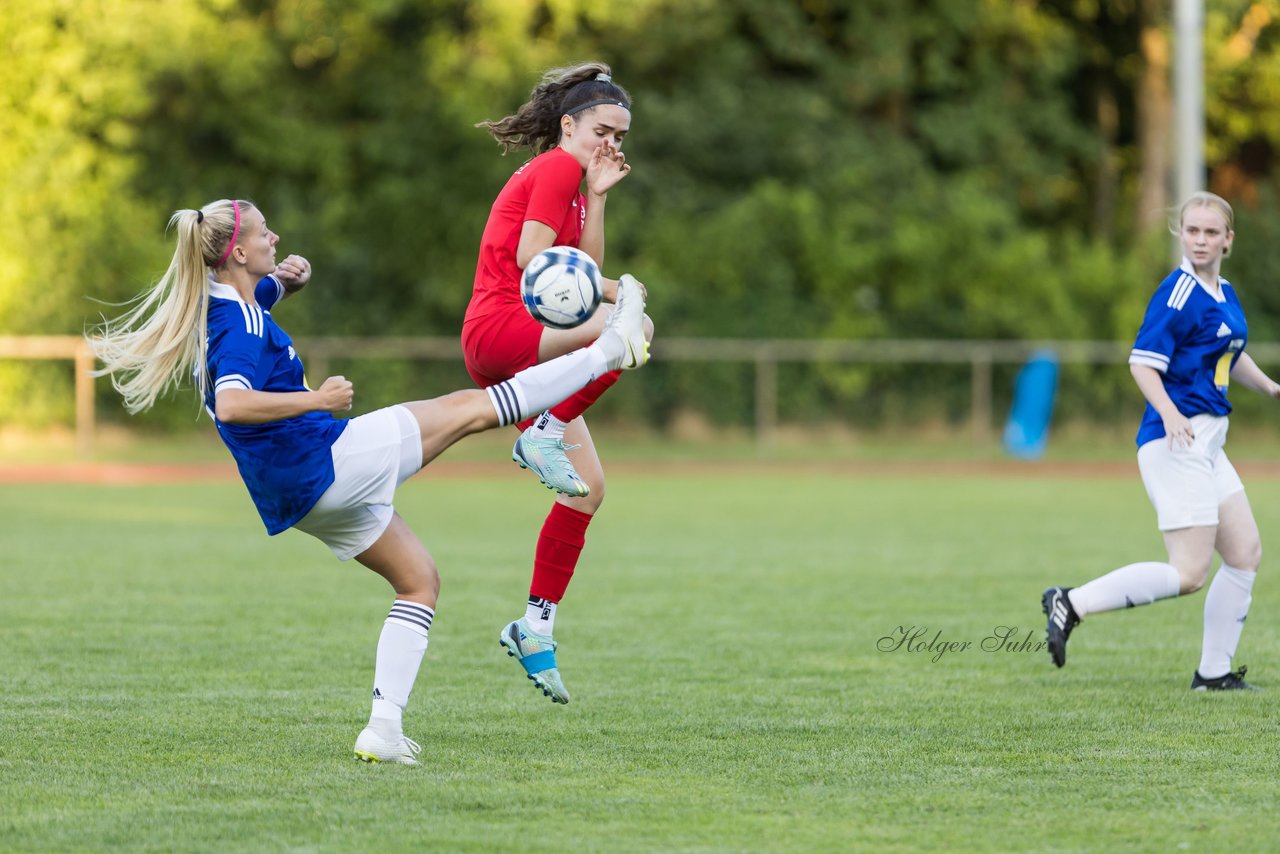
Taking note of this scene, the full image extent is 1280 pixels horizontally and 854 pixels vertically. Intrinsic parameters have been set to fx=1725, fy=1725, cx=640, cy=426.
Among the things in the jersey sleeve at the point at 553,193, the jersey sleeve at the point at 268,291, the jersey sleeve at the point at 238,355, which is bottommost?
the jersey sleeve at the point at 238,355

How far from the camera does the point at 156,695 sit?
21.3 feet

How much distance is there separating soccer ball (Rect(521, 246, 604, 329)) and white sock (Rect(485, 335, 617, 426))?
267 mm

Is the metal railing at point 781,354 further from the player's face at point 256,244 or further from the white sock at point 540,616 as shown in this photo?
the player's face at point 256,244

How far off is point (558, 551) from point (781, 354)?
18603mm

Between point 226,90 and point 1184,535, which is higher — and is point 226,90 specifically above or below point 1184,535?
above

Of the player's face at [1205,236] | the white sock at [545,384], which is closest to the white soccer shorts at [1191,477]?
the player's face at [1205,236]

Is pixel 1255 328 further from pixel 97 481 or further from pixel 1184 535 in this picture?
pixel 1184 535

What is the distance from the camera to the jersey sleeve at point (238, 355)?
503 cm

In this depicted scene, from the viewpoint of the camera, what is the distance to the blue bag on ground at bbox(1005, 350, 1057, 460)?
2488 centimetres

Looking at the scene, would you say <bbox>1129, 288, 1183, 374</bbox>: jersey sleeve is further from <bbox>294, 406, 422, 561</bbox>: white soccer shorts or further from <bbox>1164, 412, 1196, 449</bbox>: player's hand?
<bbox>294, 406, 422, 561</bbox>: white soccer shorts

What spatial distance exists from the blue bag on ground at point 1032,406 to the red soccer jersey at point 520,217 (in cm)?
1926

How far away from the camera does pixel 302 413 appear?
16.4 ft

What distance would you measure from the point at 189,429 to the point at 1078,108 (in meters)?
17.2

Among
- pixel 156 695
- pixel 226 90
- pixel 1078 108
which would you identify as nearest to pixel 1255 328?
pixel 1078 108
